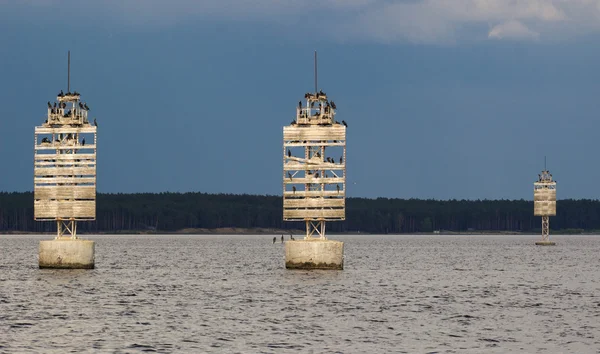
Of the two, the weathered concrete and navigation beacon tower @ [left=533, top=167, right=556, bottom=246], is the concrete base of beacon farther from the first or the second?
navigation beacon tower @ [left=533, top=167, right=556, bottom=246]

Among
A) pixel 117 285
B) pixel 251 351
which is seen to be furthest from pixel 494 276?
pixel 251 351

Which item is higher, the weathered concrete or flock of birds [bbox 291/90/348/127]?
flock of birds [bbox 291/90/348/127]

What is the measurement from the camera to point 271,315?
6019 cm

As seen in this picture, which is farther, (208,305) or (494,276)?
(494,276)

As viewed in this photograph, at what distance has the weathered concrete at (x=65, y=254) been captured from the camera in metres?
85.3

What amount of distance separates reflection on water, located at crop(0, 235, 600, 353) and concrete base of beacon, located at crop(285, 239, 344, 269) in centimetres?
142

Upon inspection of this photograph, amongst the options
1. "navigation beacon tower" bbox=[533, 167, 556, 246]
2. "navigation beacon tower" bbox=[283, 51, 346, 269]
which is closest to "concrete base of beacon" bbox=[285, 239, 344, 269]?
"navigation beacon tower" bbox=[283, 51, 346, 269]

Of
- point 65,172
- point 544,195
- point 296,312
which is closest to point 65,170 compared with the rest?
point 65,172

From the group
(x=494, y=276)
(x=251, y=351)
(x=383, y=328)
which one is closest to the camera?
(x=251, y=351)

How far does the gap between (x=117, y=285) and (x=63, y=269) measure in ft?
21.5

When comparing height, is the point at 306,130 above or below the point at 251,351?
above

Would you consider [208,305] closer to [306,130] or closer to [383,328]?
[383,328]

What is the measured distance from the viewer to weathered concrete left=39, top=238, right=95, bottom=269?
85.3m

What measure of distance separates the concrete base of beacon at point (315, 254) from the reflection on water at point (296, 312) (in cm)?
142
